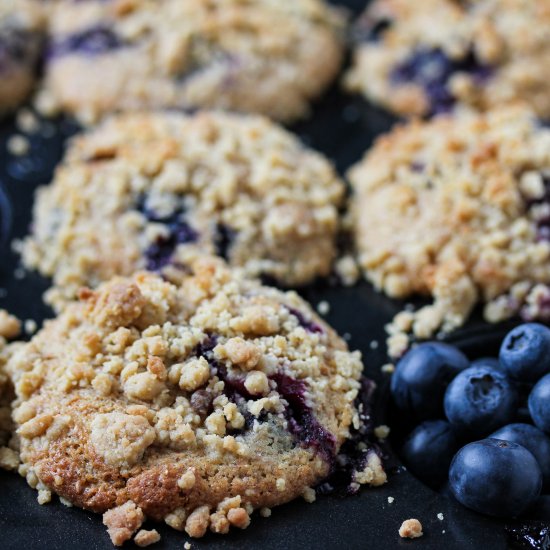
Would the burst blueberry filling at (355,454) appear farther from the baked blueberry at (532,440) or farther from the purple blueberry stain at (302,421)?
the baked blueberry at (532,440)

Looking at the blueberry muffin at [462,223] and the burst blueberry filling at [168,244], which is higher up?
the blueberry muffin at [462,223]

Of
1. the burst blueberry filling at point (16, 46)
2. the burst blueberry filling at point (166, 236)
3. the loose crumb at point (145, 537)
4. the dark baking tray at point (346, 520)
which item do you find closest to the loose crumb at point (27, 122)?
the burst blueberry filling at point (16, 46)

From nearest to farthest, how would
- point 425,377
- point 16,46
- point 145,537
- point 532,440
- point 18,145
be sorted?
point 145,537, point 532,440, point 425,377, point 18,145, point 16,46

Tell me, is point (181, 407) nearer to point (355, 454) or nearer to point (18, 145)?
point (355, 454)

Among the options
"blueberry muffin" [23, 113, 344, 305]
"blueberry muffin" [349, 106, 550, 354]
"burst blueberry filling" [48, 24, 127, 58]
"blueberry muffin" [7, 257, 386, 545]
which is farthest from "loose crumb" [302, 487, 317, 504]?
"burst blueberry filling" [48, 24, 127, 58]

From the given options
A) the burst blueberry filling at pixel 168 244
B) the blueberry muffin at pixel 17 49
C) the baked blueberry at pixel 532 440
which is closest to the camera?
the baked blueberry at pixel 532 440

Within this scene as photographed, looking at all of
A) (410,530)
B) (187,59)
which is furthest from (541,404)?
(187,59)

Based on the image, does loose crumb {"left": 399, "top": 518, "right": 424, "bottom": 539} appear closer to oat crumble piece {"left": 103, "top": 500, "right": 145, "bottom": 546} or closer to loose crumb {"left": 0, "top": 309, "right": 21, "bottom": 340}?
oat crumble piece {"left": 103, "top": 500, "right": 145, "bottom": 546}
